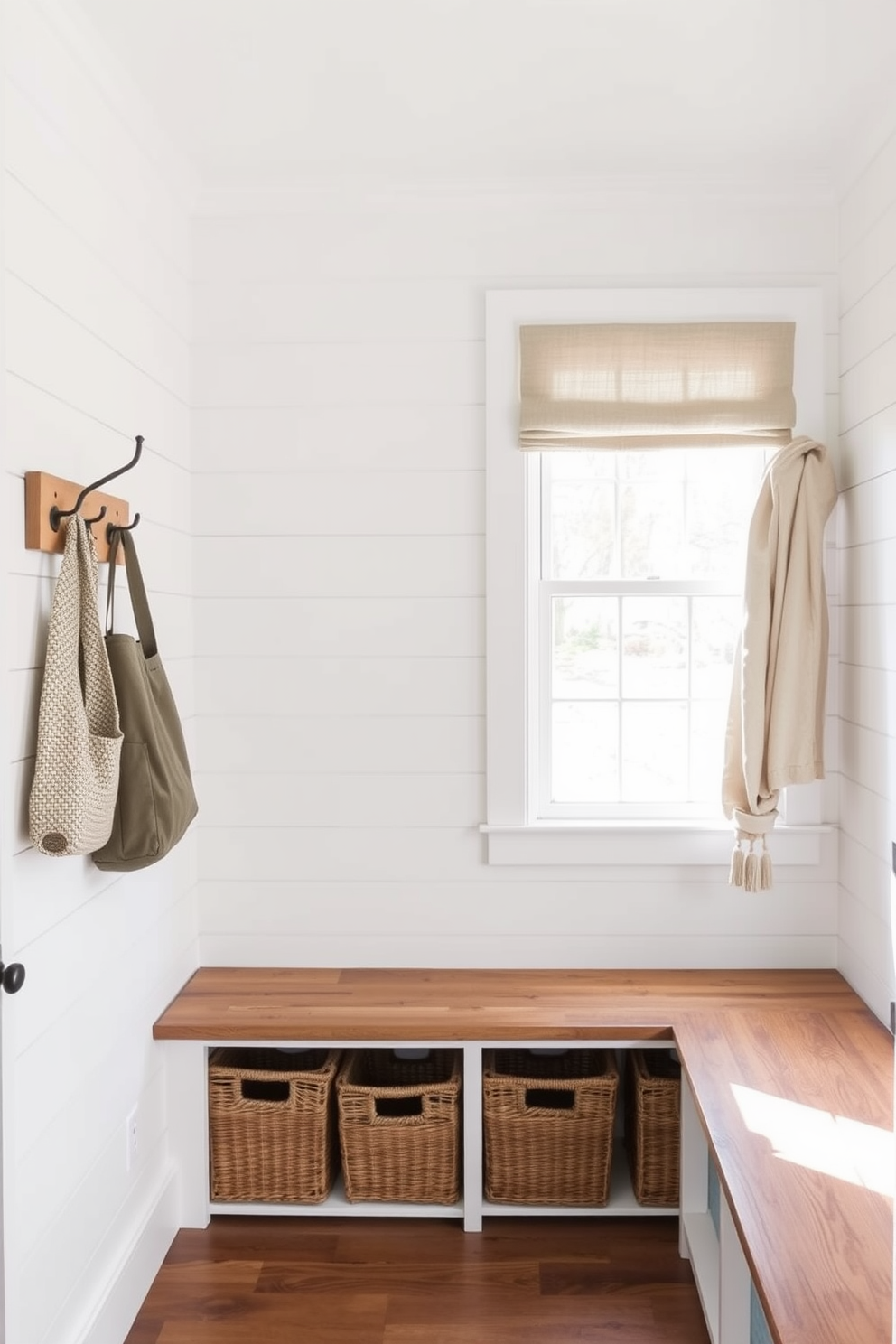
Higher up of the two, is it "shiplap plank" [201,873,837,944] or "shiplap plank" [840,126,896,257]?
"shiplap plank" [840,126,896,257]

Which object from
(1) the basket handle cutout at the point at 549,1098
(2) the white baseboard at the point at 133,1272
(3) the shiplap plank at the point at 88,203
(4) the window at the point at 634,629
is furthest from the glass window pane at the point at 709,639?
(2) the white baseboard at the point at 133,1272

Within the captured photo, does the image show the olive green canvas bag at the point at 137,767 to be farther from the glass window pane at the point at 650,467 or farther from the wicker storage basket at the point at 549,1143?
the glass window pane at the point at 650,467

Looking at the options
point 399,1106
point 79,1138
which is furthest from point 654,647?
point 79,1138

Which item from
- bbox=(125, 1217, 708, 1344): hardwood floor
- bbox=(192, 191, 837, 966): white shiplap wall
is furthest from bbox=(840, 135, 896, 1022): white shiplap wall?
bbox=(125, 1217, 708, 1344): hardwood floor

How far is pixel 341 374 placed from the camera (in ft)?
9.06

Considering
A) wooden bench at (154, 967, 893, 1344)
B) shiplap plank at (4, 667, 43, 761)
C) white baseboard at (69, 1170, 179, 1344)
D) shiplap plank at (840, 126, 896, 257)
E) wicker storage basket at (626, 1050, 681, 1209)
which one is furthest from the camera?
wicker storage basket at (626, 1050, 681, 1209)

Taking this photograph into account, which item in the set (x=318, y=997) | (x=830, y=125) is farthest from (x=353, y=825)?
(x=830, y=125)

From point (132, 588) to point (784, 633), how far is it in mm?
1591

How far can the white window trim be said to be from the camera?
271cm

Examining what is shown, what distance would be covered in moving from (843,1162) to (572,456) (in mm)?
1872

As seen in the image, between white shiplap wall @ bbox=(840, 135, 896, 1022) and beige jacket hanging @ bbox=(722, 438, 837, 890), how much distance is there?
9cm

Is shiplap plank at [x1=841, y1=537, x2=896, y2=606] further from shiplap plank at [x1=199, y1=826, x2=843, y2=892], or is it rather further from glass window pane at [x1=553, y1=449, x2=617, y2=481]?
shiplap plank at [x1=199, y1=826, x2=843, y2=892]

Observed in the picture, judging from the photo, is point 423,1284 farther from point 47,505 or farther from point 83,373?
point 83,373

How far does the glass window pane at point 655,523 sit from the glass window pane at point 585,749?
0.44 meters
